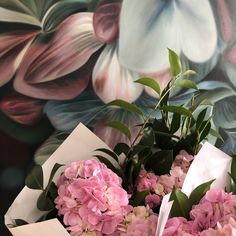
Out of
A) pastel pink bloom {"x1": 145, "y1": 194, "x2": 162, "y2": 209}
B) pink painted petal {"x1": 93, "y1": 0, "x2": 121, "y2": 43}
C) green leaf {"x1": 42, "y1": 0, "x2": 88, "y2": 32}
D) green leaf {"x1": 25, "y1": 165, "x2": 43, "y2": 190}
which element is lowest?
pastel pink bloom {"x1": 145, "y1": 194, "x2": 162, "y2": 209}

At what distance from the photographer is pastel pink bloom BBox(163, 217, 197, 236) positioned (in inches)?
20.1

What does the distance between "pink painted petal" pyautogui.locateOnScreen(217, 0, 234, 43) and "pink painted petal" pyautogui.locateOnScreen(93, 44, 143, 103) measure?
23 cm

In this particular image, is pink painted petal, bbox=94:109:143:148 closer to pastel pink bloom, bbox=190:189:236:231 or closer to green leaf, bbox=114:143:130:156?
green leaf, bbox=114:143:130:156

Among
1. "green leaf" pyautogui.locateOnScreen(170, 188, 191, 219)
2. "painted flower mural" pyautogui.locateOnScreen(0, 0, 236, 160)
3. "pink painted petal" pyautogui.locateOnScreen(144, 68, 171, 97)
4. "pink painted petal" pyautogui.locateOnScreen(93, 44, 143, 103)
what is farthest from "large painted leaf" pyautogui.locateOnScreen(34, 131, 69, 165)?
"green leaf" pyautogui.locateOnScreen(170, 188, 191, 219)

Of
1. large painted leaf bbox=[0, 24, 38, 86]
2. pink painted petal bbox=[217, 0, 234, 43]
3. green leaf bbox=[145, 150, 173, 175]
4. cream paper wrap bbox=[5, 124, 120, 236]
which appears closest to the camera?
cream paper wrap bbox=[5, 124, 120, 236]

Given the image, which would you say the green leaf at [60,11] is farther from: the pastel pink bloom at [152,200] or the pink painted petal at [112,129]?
the pastel pink bloom at [152,200]

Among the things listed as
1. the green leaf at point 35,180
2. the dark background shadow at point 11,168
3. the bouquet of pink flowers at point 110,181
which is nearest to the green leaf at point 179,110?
the bouquet of pink flowers at point 110,181

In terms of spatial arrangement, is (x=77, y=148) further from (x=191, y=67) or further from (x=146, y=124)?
(x=191, y=67)

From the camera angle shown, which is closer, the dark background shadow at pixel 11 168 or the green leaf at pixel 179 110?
the green leaf at pixel 179 110

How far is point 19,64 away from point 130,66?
0.75 feet

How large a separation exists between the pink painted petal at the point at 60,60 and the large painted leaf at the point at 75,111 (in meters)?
0.01

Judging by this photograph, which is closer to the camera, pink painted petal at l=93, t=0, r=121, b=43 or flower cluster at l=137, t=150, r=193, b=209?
flower cluster at l=137, t=150, r=193, b=209

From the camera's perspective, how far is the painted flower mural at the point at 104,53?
0.79 m

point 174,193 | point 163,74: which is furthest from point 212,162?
point 163,74
